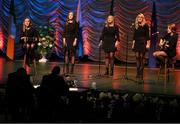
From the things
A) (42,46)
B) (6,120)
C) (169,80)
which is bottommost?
(6,120)

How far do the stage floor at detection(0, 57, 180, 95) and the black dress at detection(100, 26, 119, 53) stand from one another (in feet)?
2.70

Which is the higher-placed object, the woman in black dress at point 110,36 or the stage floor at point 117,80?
the woman in black dress at point 110,36

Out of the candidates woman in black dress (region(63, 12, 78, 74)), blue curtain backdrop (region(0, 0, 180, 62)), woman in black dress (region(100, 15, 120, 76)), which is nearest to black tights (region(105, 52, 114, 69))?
woman in black dress (region(100, 15, 120, 76))

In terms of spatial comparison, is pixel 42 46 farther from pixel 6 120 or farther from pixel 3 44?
pixel 6 120

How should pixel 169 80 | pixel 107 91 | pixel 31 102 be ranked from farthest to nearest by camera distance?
pixel 169 80 → pixel 107 91 → pixel 31 102

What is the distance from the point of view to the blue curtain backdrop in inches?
597

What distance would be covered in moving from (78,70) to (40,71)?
4.09 ft

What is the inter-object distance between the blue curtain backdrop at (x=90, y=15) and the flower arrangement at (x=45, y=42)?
0.41m

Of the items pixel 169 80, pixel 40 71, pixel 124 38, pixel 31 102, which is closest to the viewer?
pixel 31 102

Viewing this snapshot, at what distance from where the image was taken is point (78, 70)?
1371cm

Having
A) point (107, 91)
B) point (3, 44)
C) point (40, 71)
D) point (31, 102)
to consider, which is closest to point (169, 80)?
point (107, 91)

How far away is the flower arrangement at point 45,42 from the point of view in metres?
16.5

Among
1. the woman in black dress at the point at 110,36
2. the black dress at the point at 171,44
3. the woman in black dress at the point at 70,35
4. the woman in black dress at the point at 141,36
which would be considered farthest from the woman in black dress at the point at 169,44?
the woman in black dress at the point at 70,35

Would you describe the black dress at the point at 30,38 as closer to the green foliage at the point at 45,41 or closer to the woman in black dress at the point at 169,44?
the woman in black dress at the point at 169,44
